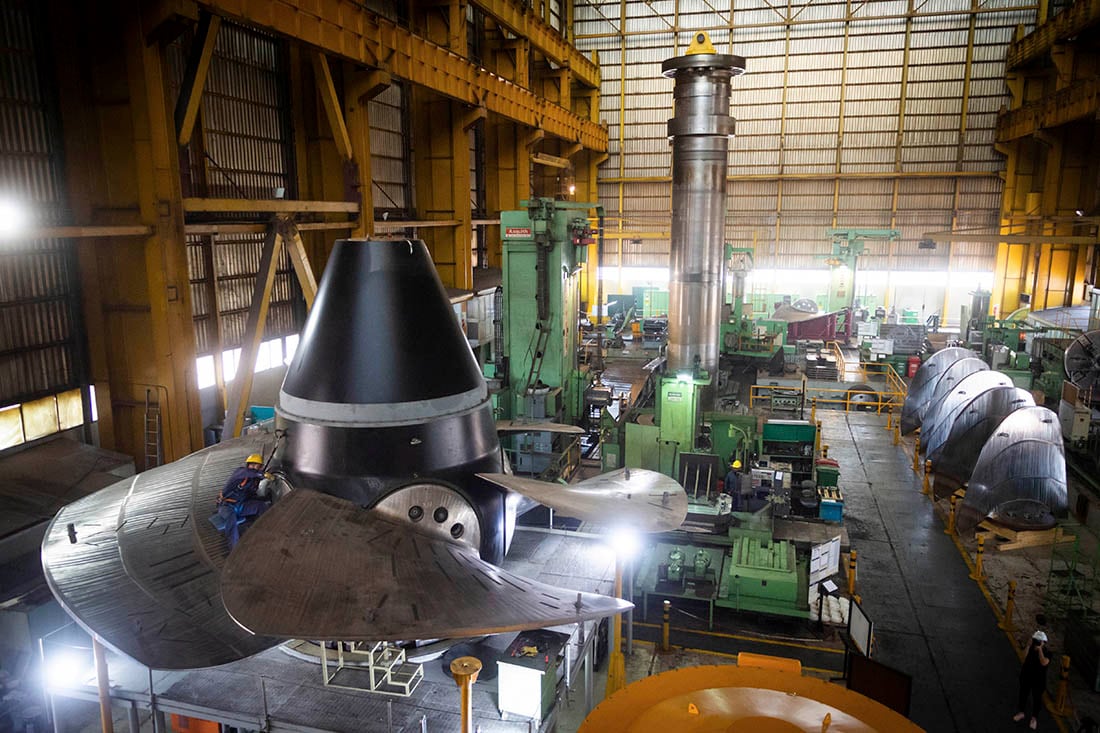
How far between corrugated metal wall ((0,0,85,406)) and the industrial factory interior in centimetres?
6

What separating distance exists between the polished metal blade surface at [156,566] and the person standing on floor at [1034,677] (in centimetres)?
1014

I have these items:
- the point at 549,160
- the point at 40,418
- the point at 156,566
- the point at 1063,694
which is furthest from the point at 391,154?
the point at 1063,694

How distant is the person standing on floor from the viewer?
1023cm

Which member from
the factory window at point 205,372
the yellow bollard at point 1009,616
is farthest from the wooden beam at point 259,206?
the yellow bollard at point 1009,616

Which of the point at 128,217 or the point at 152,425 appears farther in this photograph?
the point at 152,425

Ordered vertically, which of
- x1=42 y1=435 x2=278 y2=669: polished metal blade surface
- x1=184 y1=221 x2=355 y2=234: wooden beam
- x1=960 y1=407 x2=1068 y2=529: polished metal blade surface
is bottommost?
x1=960 y1=407 x2=1068 y2=529: polished metal blade surface

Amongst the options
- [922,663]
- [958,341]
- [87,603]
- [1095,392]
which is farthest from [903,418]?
[87,603]

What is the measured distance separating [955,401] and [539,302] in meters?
11.2

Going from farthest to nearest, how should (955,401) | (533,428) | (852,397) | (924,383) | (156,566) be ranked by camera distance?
1. (852,397)
2. (924,383)
3. (955,401)
4. (533,428)
5. (156,566)

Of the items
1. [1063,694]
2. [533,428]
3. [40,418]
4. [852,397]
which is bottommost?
[1063,694]

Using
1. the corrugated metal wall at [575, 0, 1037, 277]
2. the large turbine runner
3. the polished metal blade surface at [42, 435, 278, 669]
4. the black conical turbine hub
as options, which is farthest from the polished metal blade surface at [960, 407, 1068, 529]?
the corrugated metal wall at [575, 0, 1037, 277]

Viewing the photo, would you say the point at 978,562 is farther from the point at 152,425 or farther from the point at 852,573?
the point at 152,425

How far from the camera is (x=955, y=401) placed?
19750 millimetres

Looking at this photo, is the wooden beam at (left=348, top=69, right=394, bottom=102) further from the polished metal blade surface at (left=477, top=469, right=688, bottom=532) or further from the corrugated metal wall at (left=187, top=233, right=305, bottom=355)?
the polished metal blade surface at (left=477, top=469, right=688, bottom=532)
